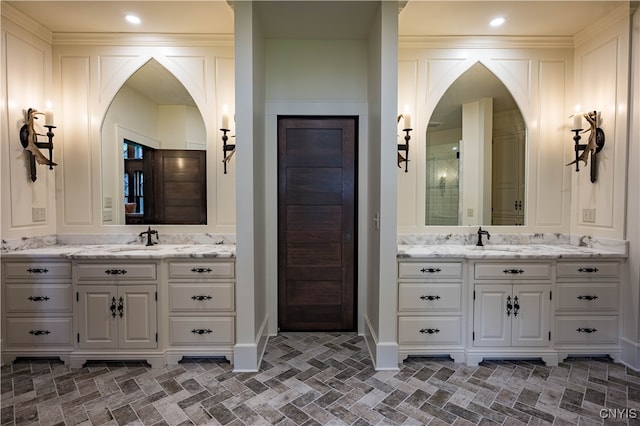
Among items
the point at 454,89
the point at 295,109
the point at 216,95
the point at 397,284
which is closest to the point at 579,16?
the point at 454,89

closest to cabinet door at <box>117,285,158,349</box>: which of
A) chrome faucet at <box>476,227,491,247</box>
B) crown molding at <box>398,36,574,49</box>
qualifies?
chrome faucet at <box>476,227,491,247</box>

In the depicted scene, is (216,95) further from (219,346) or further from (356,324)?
(356,324)

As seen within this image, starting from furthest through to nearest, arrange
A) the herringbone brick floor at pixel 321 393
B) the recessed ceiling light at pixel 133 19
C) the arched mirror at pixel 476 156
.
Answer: the arched mirror at pixel 476 156 → the recessed ceiling light at pixel 133 19 → the herringbone brick floor at pixel 321 393

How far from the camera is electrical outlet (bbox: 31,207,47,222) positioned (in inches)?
115

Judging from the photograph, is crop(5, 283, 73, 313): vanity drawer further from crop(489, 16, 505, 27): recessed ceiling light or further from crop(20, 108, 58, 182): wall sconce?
crop(489, 16, 505, 27): recessed ceiling light

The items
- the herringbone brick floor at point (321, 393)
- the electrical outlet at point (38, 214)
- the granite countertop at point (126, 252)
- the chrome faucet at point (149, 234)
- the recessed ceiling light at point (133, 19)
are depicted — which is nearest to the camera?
the herringbone brick floor at point (321, 393)

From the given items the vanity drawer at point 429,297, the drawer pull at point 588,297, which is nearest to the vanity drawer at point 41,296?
the vanity drawer at point 429,297

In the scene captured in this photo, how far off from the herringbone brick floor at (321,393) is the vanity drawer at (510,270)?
73cm

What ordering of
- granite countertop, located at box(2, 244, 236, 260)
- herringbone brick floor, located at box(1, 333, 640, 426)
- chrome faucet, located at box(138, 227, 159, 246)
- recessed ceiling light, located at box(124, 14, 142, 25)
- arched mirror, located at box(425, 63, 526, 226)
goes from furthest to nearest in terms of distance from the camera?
arched mirror, located at box(425, 63, 526, 226), chrome faucet, located at box(138, 227, 159, 246), recessed ceiling light, located at box(124, 14, 142, 25), granite countertop, located at box(2, 244, 236, 260), herringbone brick floor, located at box(1, 333, 640, 426)

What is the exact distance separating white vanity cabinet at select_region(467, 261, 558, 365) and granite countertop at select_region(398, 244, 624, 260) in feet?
0.24

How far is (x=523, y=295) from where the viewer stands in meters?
2.67

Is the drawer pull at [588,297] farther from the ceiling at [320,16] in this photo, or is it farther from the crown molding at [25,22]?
the crown molding at [25,22]

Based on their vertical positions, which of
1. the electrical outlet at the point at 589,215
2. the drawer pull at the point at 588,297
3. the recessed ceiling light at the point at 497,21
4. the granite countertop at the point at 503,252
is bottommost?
the drawer pull at the point at 588,297

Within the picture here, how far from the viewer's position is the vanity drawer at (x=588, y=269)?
269 cm
